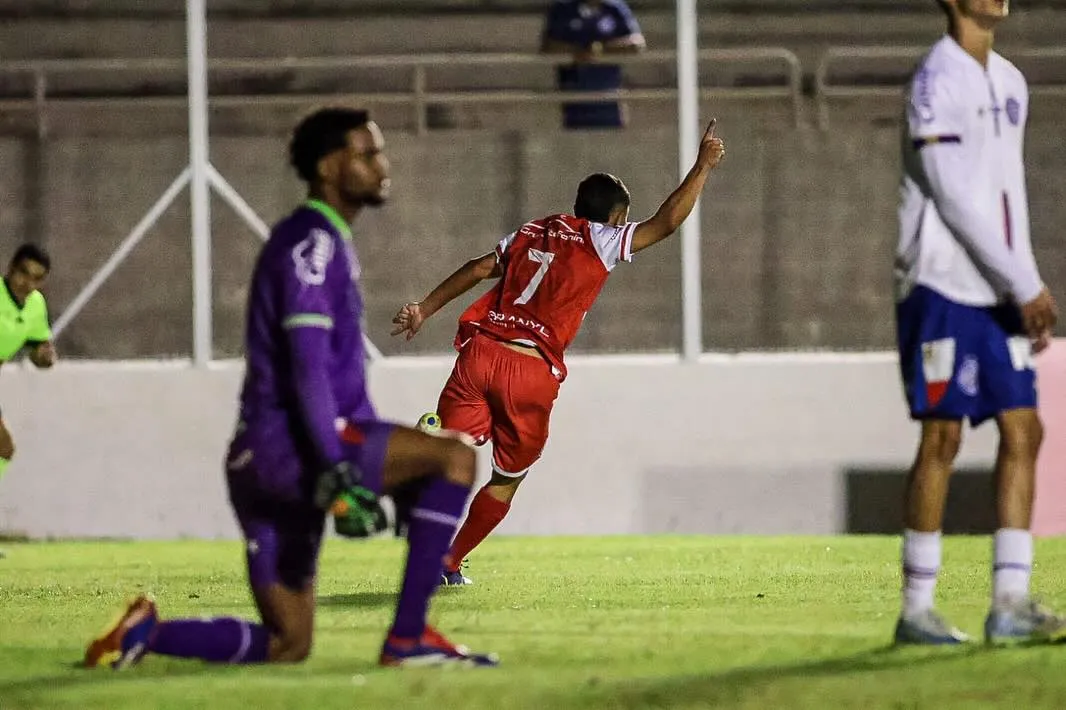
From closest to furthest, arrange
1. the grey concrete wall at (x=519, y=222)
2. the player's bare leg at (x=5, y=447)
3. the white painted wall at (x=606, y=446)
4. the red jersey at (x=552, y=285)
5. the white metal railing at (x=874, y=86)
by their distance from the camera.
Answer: the red jersey at (x=552, y=285) < the player's bare leg at (x=5, y=447) < the white painted wall at (x=606, y=446) < the grey concrete wall at (x=519, y=222) < the white metal railing at (x=874, y=86)

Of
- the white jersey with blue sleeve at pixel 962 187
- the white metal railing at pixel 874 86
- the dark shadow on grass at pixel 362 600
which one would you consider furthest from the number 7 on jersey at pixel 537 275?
the white metal railing at pixel 874 86

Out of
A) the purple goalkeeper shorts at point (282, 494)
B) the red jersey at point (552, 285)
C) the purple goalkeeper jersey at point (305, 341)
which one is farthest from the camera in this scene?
the red jersey at point (552, 285)

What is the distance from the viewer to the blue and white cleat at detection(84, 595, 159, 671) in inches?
241

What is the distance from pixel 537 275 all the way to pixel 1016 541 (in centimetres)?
324

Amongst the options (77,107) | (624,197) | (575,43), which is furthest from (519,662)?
(77,107)

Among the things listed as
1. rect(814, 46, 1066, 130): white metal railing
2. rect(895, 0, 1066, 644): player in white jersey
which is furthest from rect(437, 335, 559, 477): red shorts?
rect(814, 46, 1066, 130): white metal railing

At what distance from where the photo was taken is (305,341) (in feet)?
18.9

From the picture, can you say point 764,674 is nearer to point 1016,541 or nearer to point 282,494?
point 1016,541

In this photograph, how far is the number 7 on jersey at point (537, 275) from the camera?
9.24 m

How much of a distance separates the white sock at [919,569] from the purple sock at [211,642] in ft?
6.26

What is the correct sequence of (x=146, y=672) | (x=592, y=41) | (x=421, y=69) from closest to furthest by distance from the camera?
(x=146, y=672), (x=592, y=41), (x=421, y=69)

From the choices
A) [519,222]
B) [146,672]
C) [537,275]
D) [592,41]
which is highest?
[592,41]

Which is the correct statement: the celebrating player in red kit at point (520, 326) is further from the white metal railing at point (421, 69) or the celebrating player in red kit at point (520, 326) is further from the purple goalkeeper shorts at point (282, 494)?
the white metal railing at point (421, 69)

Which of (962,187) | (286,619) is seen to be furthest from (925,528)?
(286,619)
